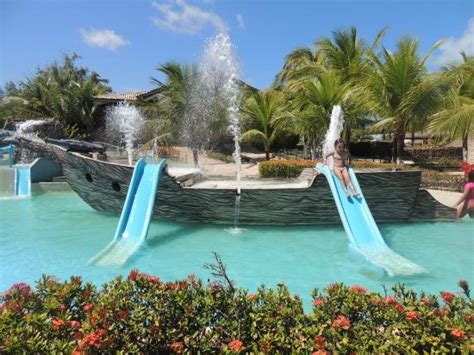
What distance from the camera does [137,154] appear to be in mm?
20078

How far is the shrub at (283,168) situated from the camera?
46.7 ft

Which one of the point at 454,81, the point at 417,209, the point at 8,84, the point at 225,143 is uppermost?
the point at 8,84

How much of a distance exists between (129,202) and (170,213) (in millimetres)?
A: 1134

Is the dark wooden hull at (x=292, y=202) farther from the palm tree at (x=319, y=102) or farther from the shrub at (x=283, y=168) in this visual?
the palm tree at (x=319, y=102)

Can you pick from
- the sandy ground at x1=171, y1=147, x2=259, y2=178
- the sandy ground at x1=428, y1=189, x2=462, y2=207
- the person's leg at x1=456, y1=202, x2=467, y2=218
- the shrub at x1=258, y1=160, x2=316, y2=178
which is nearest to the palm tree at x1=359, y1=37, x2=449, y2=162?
the shrub at x1=258, y1=160, x2=316, y2=178

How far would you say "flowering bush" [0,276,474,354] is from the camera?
2.31m

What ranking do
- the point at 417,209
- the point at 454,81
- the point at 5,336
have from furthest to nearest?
1. the point at 454,81
2. the point at 417,209
3. the point at 5,336

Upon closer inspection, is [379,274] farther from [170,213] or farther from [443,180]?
[443,180]

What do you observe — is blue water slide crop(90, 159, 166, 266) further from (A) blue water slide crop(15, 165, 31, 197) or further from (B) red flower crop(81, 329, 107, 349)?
(A) blue water slide crop(15, 165, 31, 197)

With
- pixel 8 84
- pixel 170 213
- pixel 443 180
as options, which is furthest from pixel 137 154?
pixel 8 84

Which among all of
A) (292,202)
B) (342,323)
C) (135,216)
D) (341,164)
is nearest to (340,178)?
(341,164)

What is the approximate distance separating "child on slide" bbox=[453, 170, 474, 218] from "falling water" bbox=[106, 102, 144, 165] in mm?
19799

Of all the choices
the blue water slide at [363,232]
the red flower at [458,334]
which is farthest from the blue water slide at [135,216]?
the red flower at [458,334]

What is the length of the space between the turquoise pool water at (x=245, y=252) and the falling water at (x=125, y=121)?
15.9 meters
